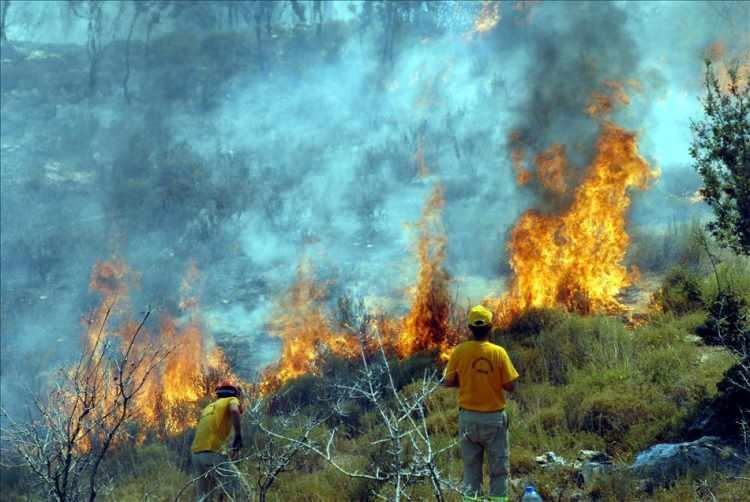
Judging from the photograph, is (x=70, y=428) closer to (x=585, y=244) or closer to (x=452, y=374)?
(x=452, y=374)

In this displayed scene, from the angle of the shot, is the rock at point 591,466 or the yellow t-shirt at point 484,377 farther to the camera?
the rock at point 591,466

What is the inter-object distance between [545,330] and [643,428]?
3.46 meters

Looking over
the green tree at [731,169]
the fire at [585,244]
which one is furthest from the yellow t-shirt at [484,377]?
the fire at [585,244]

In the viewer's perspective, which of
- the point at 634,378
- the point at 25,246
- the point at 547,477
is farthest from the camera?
the point at 25,246

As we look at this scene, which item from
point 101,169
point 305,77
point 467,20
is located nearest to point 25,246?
point 101,169

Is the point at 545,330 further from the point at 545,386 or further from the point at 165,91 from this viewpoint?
the point at 165,91

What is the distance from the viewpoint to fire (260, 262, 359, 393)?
11.9 meters

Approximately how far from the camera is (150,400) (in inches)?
468

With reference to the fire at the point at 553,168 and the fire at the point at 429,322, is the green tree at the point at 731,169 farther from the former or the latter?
the fire at the point at 553,168

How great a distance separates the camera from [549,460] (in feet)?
21.2

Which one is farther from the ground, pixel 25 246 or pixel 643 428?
pixel 25 246

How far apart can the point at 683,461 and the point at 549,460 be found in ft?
4.44

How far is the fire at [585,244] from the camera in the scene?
1140 cm

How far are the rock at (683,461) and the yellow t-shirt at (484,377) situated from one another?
1717mm
